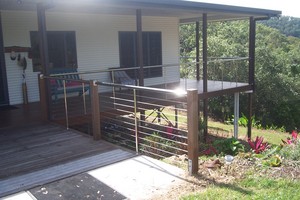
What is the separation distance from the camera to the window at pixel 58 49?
9.50 m

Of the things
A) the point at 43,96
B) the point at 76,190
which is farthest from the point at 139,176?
the point at 43,96

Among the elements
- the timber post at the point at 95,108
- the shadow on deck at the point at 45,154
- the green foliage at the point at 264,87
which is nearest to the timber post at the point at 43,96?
the shadow on deck at the point at 45,154

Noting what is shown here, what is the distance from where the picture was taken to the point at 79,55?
10.5 m

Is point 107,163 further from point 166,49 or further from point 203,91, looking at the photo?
point 166,49

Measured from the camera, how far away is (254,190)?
3.70 meters

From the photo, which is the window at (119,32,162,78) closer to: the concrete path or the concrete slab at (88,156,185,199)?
the concrete slab at (88,156,185,199)

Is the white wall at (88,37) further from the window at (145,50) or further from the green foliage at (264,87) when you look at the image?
the green foliage at (264,87)

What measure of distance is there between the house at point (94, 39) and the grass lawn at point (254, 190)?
4577 millimetres

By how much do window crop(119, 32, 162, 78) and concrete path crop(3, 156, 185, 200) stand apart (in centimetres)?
757

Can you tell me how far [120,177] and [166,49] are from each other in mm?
9360

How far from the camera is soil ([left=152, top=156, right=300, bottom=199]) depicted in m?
3.75

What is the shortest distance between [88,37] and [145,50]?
2.37 meters

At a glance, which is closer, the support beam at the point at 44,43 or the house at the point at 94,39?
the support beam at the point at 44,43

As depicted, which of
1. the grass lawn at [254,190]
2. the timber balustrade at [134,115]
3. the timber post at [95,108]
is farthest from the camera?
the timber post at [95,108]
